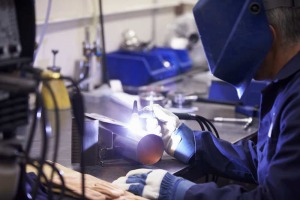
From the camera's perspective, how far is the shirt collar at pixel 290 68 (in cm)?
153

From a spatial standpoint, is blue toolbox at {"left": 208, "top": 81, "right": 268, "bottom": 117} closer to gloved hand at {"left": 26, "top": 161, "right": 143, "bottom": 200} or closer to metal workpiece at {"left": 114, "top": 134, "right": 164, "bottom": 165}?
metal workpiece at {"left": 114, "top": 134, "right": 164, "bottom": 165}

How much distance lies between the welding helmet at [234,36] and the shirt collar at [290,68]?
72 mm

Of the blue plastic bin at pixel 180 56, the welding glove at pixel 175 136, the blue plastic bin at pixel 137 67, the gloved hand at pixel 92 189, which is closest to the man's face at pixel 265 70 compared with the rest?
the welding glove at pixel 175 136

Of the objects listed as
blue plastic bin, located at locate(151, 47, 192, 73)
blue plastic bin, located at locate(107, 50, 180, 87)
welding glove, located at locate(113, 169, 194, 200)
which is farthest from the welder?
blue plastic bin, located at locate(151, 47, 192, 73)

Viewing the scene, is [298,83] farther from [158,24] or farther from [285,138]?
[158,24]

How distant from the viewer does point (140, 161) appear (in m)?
1.68

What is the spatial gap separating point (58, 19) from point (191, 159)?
1171mm

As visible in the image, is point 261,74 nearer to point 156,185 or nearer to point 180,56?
point 156,185

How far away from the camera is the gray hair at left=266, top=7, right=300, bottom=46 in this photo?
1.48 meters

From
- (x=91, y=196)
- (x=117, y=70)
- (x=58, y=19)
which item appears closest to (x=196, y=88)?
(x=117, y=70)

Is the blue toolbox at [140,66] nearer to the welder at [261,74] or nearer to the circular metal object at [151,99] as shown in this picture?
the circular metal object at [151,99]

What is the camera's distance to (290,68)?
1.54m

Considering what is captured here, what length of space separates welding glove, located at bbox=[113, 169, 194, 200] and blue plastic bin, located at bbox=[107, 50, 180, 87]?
1.33 m

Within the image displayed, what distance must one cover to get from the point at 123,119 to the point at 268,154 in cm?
84
